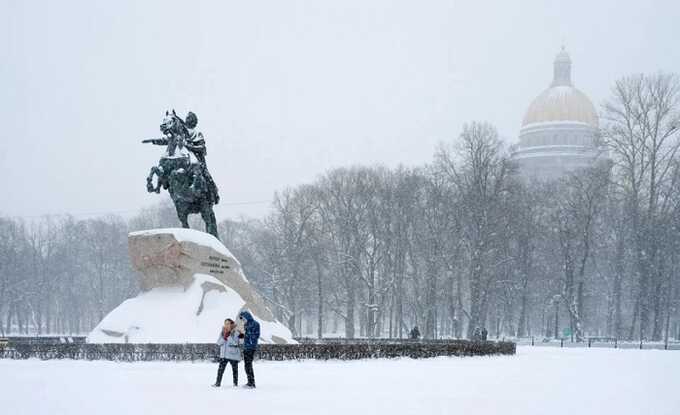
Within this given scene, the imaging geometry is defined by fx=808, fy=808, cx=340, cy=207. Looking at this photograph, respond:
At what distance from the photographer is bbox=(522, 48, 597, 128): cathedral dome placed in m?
102

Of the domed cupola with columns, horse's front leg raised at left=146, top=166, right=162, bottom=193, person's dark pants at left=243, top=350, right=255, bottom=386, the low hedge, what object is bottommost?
the low hedge

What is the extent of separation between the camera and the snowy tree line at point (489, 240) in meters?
45.3

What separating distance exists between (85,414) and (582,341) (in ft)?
120

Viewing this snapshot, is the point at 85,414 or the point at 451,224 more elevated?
the point at 451,224

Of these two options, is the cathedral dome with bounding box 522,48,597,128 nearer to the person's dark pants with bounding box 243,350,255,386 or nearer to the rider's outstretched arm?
the rider's outstretched arm

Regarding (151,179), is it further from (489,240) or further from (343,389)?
(489,240)

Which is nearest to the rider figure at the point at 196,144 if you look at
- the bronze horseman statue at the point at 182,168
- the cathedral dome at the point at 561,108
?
the bronze horseman statue at the point at 182,168

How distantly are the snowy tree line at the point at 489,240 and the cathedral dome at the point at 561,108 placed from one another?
43966 millimetres

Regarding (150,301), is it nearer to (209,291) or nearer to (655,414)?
(209,291)

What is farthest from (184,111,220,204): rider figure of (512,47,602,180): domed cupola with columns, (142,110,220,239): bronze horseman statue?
(512,47,602,180): domed cupola with columns

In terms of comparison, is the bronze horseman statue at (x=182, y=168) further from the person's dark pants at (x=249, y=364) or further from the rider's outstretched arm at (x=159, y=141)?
Result: the person's dark pants at (x=249, y=364)

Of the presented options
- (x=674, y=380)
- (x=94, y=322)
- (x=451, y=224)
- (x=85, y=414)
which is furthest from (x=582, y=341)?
(x=94, y=322)

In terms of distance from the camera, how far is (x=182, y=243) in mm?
23609

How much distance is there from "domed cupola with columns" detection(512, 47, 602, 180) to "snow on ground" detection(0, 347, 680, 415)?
76005 millimetres
